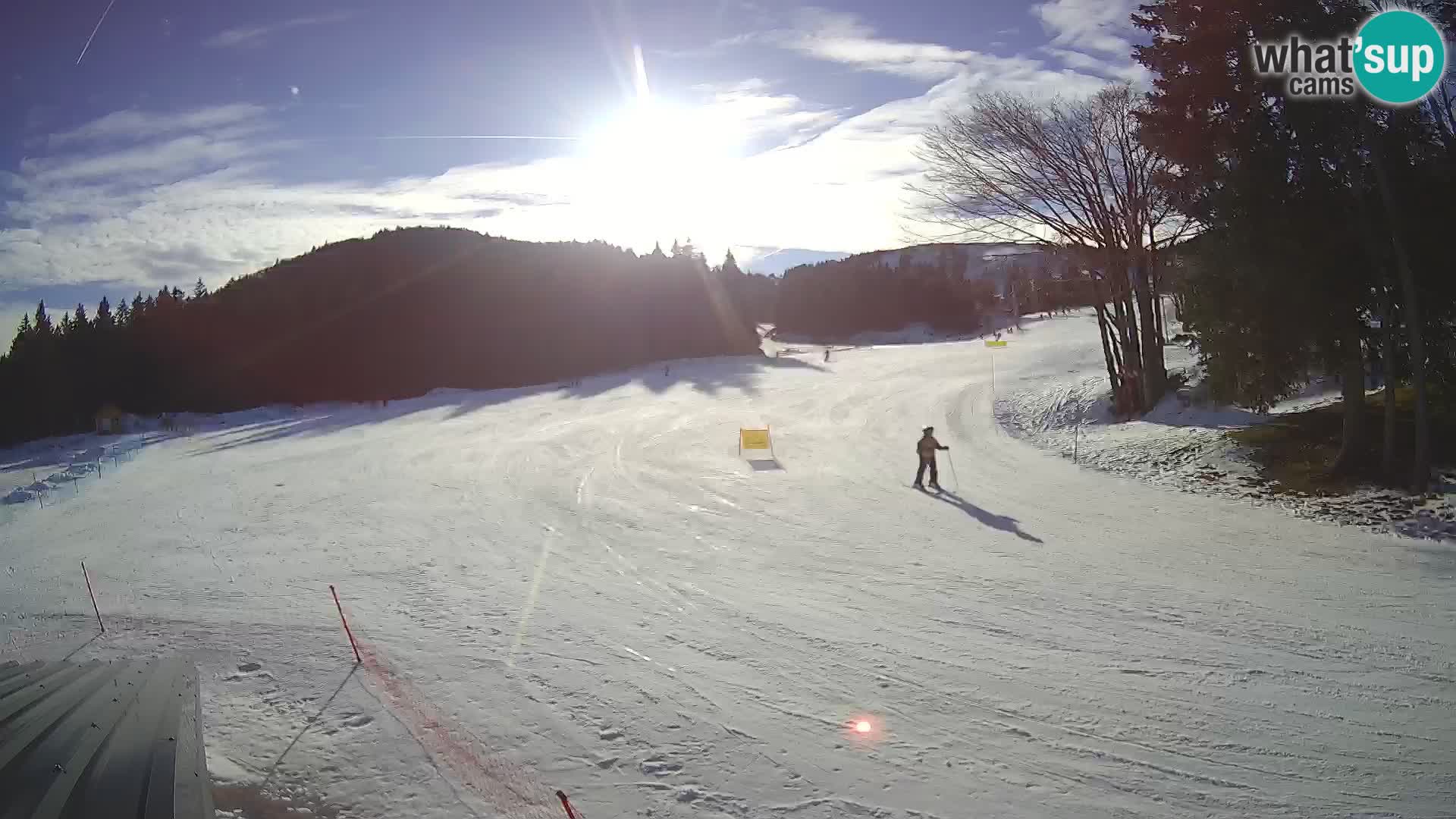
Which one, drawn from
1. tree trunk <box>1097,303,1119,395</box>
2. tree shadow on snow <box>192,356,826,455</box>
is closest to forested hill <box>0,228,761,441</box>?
tree shadow on snow <box>192,356,826,455</box>

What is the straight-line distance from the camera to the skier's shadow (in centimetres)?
1306

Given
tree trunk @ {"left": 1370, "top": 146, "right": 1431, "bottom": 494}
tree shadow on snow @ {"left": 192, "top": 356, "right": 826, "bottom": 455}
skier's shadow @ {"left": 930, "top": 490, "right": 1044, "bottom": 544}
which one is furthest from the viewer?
tree shadow on snow @ {"left": 192, "top": 356, "right": 826, "bottom": 455}

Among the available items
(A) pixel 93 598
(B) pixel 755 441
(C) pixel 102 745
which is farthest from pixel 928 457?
(A) pixel 93 598

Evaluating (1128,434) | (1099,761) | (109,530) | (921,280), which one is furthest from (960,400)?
(921,280)

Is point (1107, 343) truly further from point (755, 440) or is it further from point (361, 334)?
point (361, 334)

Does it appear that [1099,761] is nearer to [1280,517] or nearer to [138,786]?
[138,786]

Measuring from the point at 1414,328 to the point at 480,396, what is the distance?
39.8 metres

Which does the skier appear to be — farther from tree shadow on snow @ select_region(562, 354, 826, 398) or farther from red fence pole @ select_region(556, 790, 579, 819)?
tree shadow on snow @ select_region(562, 354, 826, 398)

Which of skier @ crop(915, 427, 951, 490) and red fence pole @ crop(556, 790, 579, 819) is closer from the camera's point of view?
red fence pole @ crop(556, 790, 579, 819)

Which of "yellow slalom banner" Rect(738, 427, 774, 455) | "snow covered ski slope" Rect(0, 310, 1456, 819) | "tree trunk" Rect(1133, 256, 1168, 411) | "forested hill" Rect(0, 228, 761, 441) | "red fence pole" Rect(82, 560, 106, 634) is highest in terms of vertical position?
"forested hill" Rect(0, 228, 761, 441)

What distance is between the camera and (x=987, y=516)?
14438 mm

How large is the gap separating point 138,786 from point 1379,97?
17.2m

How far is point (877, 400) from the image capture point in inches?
1259

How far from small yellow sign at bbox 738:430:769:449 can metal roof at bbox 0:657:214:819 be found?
16.9 meters
